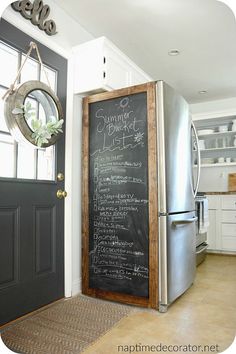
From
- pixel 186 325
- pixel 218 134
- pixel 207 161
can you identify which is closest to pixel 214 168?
pixel 207 161

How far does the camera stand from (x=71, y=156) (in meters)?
2.50

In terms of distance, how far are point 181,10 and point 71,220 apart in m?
2.08

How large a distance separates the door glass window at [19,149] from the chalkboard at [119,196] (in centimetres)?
44

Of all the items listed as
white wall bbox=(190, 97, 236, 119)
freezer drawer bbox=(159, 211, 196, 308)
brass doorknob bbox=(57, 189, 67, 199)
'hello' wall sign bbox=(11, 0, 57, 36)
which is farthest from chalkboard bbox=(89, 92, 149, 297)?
white wall bbox=(190, 97, 236, 119)

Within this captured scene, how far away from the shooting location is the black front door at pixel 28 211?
191 centimetres

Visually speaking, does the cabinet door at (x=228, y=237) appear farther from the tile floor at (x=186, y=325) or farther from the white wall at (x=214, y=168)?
the tile floor at (x=186, y=325)

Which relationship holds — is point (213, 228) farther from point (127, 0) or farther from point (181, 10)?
point (127, 0)

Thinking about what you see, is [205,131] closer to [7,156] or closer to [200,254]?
[200,254]

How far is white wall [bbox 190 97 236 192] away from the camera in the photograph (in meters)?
4.68

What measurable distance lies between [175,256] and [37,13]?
7.17 ft

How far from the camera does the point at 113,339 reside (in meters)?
→ 1.70

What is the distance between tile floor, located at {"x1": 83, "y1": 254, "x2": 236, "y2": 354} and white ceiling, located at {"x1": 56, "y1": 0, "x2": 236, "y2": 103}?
8.20ft

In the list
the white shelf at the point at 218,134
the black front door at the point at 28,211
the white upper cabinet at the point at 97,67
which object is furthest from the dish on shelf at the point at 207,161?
the black front door at the point at 28,211

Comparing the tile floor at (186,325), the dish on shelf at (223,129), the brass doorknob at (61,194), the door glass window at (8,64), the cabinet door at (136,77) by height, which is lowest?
the tile floor at (186,325)
